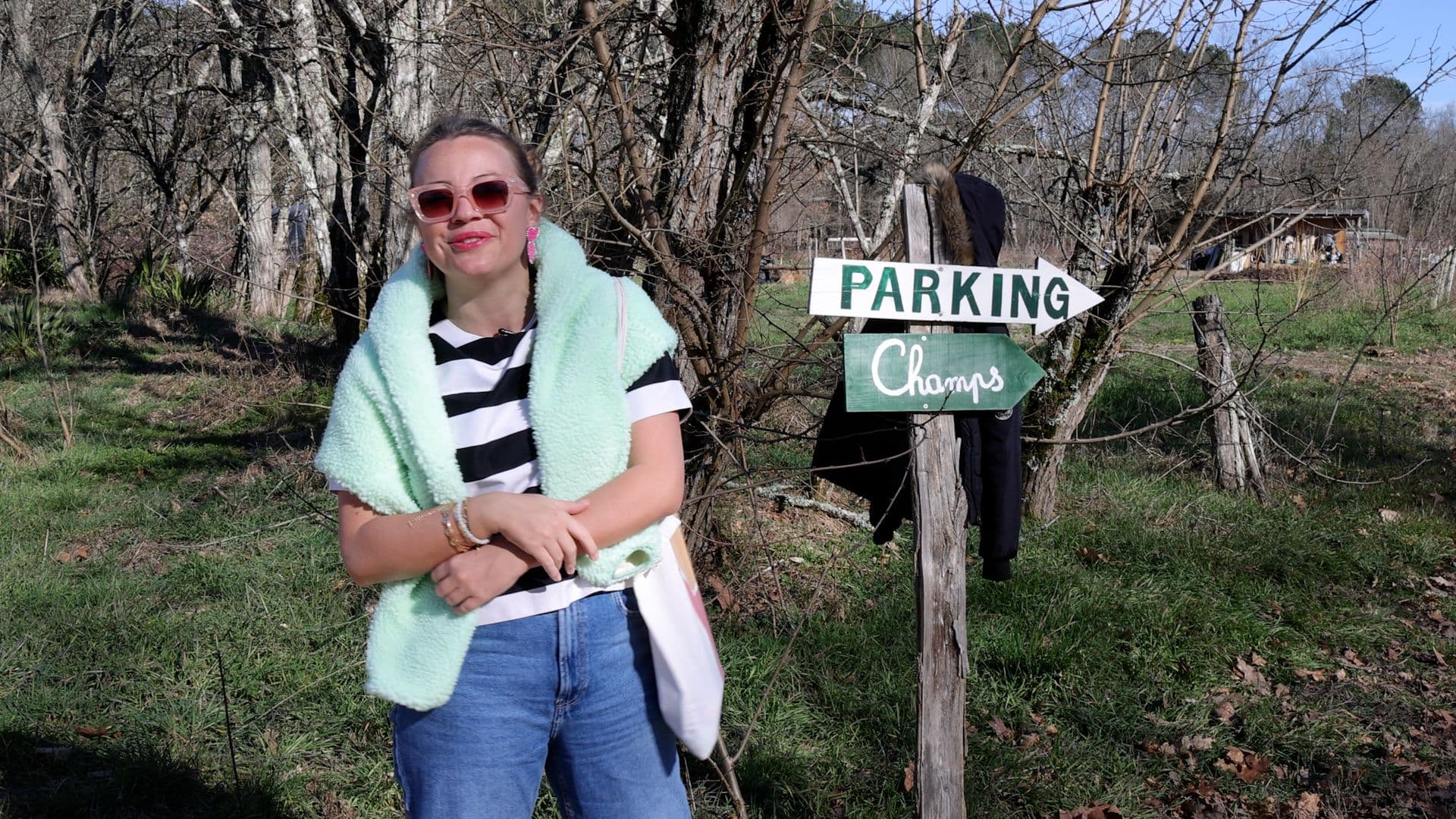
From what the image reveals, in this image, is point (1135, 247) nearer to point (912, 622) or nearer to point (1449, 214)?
point (912, 622)

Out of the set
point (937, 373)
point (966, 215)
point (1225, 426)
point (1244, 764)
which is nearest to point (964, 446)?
point (937, 373)

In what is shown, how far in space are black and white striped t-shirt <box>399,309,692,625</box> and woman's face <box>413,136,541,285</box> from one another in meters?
0.14

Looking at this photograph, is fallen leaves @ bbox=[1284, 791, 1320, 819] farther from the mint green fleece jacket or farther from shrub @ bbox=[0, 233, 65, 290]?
shrub @ bbox=[0, 233, 65, 290]

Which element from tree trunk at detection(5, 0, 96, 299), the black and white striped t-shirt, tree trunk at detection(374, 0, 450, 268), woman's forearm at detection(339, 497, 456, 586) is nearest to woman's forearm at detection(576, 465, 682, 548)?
the black and white striped t-shirt

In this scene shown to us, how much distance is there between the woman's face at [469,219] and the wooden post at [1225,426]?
5.77 meters

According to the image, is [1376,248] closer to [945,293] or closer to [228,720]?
[945,293]

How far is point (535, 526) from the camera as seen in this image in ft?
5.50

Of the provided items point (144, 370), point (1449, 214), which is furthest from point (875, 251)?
point (1449, 214)

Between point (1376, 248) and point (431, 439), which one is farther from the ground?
point (1376, 248)

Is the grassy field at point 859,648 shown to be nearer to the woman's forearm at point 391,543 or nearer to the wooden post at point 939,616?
the wooden post at point 939,616

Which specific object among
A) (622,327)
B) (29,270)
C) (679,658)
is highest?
(29,270)

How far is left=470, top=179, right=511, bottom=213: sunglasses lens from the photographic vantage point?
70.6 inches

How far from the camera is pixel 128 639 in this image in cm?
429

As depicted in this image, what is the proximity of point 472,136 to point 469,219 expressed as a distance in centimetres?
16
